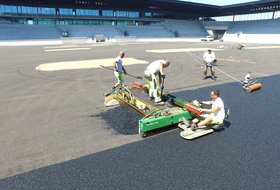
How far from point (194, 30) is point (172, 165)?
3120 inches

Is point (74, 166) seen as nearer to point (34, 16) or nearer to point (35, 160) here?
point (35, 160)

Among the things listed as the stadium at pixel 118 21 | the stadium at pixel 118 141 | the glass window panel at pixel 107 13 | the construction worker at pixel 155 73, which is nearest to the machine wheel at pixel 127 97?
the stadium at pixel 118 141

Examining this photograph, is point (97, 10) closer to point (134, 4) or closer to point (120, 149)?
point (134, 4)

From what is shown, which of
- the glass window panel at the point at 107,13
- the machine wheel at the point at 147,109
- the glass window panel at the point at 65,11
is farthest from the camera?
the glass window panel at the point at 107,13

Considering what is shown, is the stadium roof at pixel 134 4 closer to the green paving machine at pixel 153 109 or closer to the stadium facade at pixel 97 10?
the stadium facade at pixel 97 10

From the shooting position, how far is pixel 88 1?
57.7 meters

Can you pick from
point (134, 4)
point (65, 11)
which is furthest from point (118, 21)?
point (65, 11)

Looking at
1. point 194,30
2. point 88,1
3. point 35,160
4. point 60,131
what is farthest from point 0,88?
point 194,30

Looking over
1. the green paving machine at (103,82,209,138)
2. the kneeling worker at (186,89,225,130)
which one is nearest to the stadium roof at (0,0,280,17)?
the green paving machine at (103,82,209,138)

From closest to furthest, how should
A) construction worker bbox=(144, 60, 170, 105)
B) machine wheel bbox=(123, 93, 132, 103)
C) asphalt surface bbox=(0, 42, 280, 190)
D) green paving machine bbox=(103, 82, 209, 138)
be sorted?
asphalt surface bbox=(0, 42, 280, 190), green paving machine bbox=(103, 82, 209, 138), construction worker bbox=(144, 60, 170, 105), machine wheel bbox=(123, 93, 132, 103)

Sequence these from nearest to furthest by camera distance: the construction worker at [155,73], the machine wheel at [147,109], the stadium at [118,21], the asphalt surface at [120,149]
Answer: the asphalt surface at [120,149] < the machine wheel at [147,109] < the construction worker at [155,73] < the stadium at [118,21]

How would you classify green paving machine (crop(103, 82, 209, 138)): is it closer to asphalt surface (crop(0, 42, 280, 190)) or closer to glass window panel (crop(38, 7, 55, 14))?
asphalt surface (crop(0, 42, 280, 190))

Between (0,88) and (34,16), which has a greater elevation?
(34,16)

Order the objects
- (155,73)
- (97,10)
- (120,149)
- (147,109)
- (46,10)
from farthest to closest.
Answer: (97,10) < (46,10) < (155,73) < (147,109) < (120,149)
